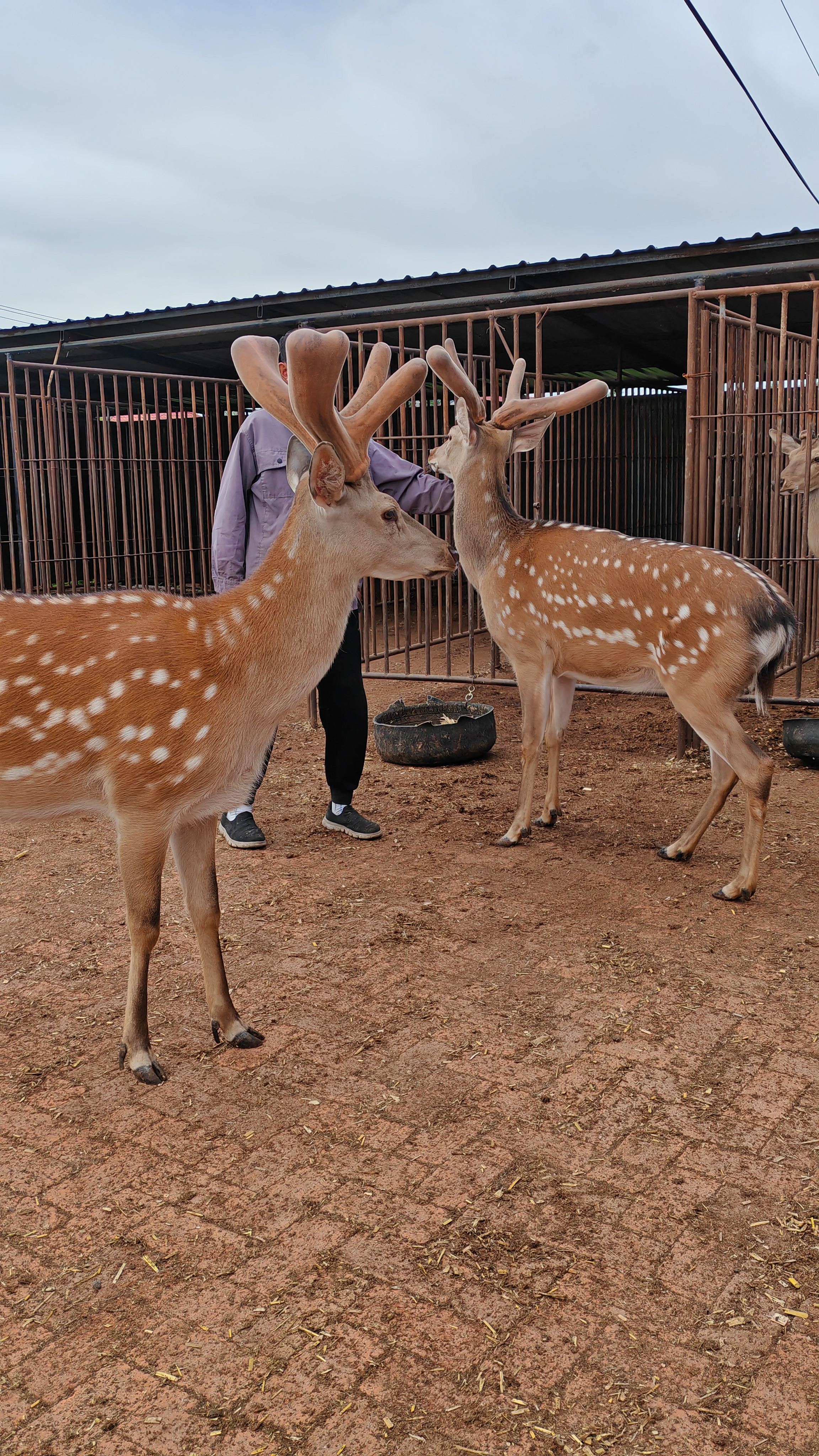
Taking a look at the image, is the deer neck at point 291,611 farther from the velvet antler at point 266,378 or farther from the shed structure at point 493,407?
the shed structure at point 493,407

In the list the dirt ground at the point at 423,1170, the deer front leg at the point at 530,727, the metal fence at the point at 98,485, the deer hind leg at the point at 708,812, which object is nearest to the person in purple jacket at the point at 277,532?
the dirt ground at the point at 423,1170

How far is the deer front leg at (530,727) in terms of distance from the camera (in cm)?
540

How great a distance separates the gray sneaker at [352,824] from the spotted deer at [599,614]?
2.12ft

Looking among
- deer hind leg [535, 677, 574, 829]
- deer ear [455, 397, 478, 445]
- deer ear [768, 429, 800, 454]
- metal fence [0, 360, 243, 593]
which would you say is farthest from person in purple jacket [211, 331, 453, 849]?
metal fence [0, 360, 243, 593]

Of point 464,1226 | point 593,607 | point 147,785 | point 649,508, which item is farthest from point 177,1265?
point 649,508

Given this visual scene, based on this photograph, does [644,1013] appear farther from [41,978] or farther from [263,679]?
[41,978]

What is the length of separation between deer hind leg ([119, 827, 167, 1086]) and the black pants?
A: 6.74ft

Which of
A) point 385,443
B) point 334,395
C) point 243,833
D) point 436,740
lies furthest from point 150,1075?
point 385,443

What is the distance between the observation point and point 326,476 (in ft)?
10.8

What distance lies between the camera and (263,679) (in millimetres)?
3314

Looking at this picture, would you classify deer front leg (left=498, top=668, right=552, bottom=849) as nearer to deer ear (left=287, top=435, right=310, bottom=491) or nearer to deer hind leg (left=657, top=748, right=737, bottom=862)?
deer hind leg (left=657, top=748, right=737, bottom=862)

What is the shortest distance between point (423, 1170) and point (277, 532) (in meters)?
3.00

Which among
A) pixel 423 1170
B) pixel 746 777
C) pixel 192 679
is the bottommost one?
pixel 423 1170

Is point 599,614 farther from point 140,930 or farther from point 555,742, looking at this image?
point 140,930
